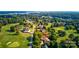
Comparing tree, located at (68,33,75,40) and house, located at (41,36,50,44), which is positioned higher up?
tree, located at (68,33,75,40)

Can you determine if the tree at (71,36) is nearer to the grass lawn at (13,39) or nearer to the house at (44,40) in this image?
the house at (44,40)

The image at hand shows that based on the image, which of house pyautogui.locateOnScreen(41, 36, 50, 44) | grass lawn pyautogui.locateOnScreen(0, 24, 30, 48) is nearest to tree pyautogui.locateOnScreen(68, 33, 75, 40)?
house pyautogui.locateOnScreen(41, 36, 50, 44)

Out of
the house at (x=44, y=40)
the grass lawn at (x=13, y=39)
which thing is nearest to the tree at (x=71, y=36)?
the house at (x=44, y=40)

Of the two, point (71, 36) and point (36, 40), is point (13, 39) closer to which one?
point (36, 40)

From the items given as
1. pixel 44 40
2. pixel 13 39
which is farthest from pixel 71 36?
pixel 13 39

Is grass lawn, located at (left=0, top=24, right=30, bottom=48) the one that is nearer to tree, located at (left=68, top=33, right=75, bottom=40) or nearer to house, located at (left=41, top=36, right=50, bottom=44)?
house, located at (left=41, top=36, right=50, bottom=44)

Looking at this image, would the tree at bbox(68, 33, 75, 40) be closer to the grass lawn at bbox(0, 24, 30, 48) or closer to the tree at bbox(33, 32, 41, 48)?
the tree at bbox(33, 32, 41, 48)
